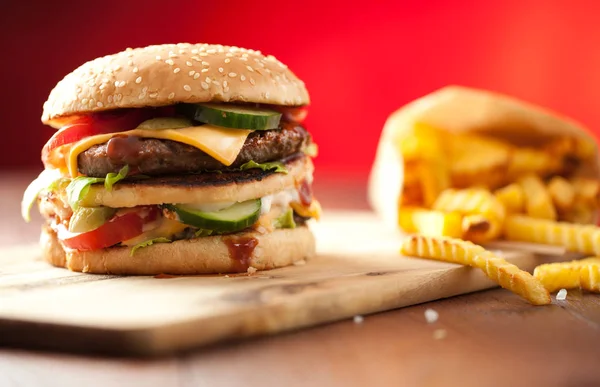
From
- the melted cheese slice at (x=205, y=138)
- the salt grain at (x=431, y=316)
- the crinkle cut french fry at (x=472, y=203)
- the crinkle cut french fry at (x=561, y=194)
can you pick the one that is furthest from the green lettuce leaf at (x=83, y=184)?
the crinkle cut french fry at (x=561, y=194)

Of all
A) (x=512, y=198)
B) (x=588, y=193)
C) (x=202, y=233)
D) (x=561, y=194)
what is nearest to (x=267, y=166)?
(x=202, y=233)

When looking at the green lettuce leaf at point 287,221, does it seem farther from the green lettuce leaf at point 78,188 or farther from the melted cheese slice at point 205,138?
the green lettuce leaf at point 78,188

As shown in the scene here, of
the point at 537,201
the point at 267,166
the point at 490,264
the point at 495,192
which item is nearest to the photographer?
the point at 490,264

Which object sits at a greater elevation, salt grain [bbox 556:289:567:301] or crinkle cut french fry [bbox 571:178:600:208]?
crinkle cut french fry [bbox 571:178:600:208]

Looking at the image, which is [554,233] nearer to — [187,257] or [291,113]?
[291,113]

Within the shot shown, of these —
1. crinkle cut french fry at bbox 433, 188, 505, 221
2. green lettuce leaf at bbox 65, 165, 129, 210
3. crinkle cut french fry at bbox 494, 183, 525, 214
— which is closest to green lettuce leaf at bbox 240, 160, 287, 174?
green lettuce leaf at bbox 65, 165, 129, 210

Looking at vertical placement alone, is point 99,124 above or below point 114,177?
above

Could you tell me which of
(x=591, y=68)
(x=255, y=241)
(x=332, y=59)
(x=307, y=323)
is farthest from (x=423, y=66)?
(x=307, y=323)

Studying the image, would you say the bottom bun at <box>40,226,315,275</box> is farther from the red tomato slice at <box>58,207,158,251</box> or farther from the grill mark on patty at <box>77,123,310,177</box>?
the grill mark on patty at <box>77,123,310,177</box>
